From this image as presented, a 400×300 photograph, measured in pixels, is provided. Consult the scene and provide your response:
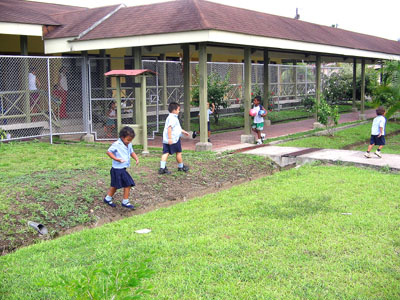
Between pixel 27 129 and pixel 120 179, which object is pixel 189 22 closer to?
pixel 120 179

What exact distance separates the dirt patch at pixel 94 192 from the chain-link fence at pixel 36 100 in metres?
5.15

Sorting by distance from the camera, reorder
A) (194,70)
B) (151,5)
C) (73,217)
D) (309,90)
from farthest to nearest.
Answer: (309,90), (194,70), (151,5), (73,217)

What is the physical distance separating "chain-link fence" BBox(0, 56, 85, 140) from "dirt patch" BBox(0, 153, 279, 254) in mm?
5151

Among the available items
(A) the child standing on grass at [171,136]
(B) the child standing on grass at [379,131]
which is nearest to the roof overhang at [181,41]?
(A) the child standing on grass at [171,136]

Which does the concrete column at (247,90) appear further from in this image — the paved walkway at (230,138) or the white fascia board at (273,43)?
the white fascia board at (273,43)

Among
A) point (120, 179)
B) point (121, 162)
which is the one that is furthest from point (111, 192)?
point (121, 162)

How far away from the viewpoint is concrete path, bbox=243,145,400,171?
33.0 ft

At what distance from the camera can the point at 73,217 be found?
21.3 feet

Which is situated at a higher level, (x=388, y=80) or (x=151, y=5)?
(x=151, y=5)

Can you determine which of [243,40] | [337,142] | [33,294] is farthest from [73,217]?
[337,142]

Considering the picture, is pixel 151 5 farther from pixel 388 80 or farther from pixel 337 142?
pixel 388 80

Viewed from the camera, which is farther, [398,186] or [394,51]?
[394,51]

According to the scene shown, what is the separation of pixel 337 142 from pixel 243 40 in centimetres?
457

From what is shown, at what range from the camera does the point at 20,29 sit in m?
13.4
